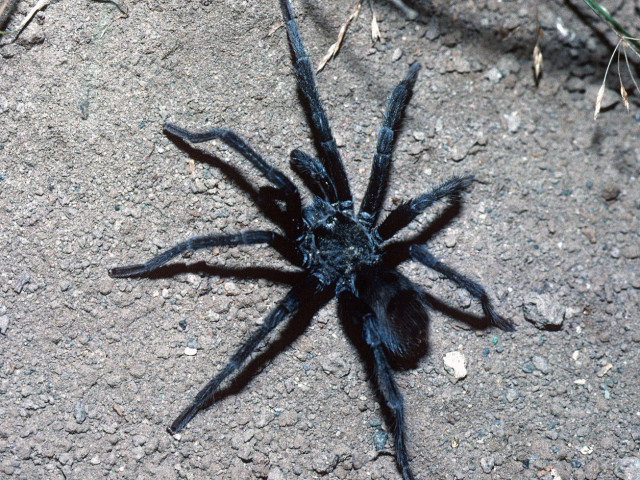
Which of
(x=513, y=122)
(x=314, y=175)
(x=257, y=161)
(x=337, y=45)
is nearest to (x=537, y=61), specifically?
(x=513, y=122)

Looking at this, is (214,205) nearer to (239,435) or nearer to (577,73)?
(239,435)

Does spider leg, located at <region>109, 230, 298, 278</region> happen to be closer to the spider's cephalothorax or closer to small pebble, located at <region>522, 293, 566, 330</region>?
the spider's cephalothorax

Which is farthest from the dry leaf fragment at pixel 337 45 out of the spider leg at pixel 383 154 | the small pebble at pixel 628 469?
the small pebble at pixel 628 469

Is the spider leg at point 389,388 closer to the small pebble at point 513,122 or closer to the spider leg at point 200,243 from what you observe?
the spider leg at point 200,243

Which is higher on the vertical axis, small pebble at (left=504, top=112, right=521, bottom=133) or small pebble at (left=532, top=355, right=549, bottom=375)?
small pebble at (left=504, top=112, right=521, bottom=133)

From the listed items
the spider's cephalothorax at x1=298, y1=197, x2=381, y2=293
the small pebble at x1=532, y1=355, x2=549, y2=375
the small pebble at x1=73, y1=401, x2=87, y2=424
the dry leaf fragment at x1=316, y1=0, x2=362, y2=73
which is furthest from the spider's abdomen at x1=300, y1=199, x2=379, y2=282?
the small pebble at x1=73, y1=401, x2=87, y2=424

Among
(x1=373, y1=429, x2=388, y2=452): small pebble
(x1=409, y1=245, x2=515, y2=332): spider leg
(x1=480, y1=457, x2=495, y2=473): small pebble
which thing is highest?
(x1=409, y1=245, x2=515, y2=332): spider leg
